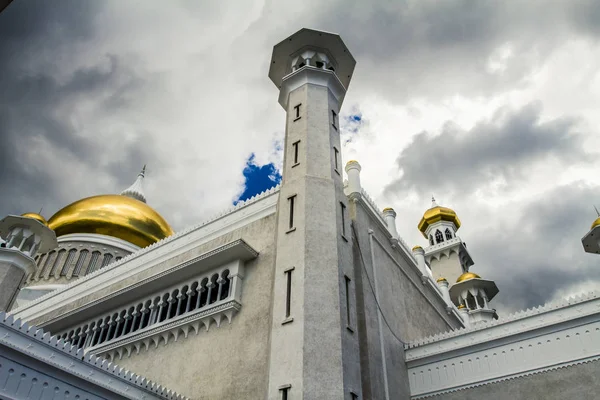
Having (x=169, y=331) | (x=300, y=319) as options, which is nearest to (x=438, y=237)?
(x=169, y=331)

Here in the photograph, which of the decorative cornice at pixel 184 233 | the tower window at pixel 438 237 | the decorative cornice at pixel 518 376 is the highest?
the tower window at pixel 438 237

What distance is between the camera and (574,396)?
9.88 meters

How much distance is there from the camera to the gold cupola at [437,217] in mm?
35062

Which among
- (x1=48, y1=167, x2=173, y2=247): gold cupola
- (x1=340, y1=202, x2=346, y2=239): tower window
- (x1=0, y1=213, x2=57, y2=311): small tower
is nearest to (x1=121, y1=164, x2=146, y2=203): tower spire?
(x1=48, y1=167, x2=173, y2=247): gold cupola

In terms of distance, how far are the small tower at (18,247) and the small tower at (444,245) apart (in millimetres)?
23758

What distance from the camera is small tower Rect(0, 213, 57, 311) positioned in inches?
728

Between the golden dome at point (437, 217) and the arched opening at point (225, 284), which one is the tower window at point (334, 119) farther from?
the golden dome at point (437, 217)

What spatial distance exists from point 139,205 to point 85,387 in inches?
899

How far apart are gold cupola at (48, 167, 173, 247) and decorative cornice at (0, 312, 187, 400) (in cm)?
1930

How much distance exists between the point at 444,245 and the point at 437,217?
2.81 meters

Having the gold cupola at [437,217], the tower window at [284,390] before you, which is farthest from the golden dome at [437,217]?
the tower window at [284,390]

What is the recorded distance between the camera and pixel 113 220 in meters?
28.0

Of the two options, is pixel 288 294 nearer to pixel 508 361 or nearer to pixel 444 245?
pixel 508 361

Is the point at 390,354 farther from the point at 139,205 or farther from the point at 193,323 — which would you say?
the point at 139,205
